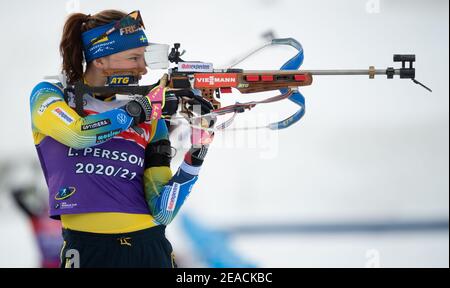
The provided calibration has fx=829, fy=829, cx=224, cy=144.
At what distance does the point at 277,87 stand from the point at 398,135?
1878 mm

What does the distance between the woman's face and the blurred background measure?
131 centimetres

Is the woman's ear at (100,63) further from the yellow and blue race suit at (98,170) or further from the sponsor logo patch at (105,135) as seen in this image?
the sponsor logo patch at (105,135)

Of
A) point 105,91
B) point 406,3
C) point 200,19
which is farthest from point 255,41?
point 105,91

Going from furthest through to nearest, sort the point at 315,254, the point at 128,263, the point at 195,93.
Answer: the point at 315,254 → the point at 195,93 → the point at 128,263

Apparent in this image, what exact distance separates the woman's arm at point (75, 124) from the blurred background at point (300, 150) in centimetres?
155

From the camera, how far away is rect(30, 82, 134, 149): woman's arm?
9.38ft

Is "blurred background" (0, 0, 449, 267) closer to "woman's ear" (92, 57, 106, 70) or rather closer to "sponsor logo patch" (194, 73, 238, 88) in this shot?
"sponsor logo patch" (194, 73, 238, 88)

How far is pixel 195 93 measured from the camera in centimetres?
319

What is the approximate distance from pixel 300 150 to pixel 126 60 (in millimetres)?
1853

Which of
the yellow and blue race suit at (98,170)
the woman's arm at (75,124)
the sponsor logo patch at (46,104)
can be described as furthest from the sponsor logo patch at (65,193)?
the sponsor logo patch at (46,104)

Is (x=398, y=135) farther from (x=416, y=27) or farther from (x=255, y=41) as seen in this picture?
(x=255, y=41)

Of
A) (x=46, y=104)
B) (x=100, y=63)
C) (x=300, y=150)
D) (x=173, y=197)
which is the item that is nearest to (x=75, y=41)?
(x=100, y=63)

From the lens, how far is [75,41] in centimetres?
315

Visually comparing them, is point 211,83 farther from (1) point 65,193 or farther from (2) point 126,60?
(1) point 65,193
